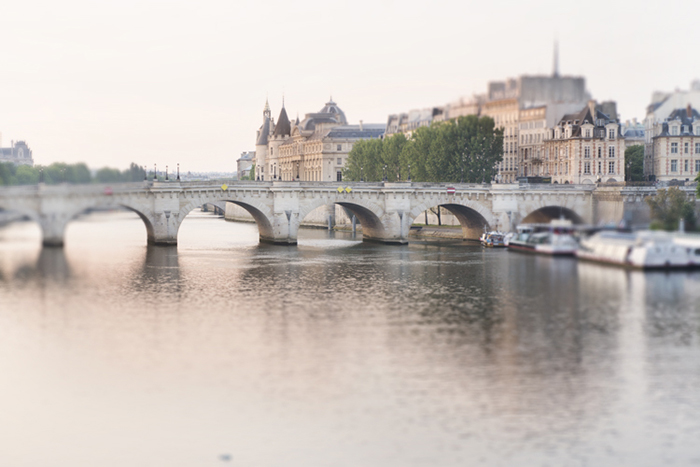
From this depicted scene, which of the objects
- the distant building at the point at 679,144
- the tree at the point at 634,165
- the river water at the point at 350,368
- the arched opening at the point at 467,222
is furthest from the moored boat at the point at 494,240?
the tree at the point at 634,165

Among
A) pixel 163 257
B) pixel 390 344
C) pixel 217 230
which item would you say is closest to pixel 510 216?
pixel 163 257

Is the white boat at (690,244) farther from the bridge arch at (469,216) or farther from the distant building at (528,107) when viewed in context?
the bridge arch at (469,216)

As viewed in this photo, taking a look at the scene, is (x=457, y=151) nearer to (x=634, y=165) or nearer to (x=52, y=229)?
(x=634, y=165)

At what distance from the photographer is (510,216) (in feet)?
395

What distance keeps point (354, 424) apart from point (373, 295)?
32.4m

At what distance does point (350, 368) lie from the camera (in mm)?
47656

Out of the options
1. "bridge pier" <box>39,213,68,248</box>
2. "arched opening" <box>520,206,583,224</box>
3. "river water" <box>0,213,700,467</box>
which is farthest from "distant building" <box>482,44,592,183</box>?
"bridge pier" <box>39,213,68,248</box>

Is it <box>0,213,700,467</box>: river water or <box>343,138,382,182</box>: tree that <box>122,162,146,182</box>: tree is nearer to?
<box>0,213,700,467</box>: river water

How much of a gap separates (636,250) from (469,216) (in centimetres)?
6897

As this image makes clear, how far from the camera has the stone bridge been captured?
324ft

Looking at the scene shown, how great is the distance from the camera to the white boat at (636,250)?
185 feet

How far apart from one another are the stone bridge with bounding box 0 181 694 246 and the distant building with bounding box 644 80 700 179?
28757mm

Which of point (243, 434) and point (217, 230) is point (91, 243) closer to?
point (217, 230)

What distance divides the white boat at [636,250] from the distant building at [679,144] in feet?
270
